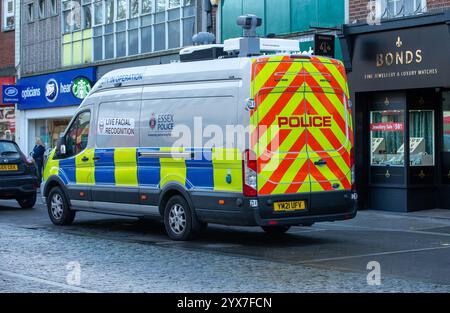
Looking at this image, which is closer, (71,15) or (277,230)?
(277,230)

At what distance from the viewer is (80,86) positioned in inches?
1111

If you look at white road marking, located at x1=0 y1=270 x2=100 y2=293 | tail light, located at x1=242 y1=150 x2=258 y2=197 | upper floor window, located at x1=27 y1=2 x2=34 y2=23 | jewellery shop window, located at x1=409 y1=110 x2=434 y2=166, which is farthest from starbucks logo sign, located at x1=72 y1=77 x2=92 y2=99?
white road marking, located at x1=0 y1=270 x2=100 y2=293

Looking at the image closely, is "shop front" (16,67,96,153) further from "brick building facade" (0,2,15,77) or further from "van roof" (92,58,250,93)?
"van roof" (92,58,250,93)

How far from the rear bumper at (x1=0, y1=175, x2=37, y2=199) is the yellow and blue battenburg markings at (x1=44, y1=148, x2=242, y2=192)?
3.08 m

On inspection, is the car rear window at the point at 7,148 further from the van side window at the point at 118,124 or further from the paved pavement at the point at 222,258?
the van side window at the point at 118,124

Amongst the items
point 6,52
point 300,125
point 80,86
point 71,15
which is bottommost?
point 300,125

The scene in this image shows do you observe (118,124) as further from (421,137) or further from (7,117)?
(7,117)

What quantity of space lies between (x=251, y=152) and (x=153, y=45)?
15251 mm

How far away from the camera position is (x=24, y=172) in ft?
58.9

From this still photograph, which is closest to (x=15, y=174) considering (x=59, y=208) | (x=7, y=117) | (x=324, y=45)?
(x=59, y=208)

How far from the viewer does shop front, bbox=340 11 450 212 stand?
55.1ft

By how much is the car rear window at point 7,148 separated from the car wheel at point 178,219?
6.92 metres

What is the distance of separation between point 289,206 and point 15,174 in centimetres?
861
